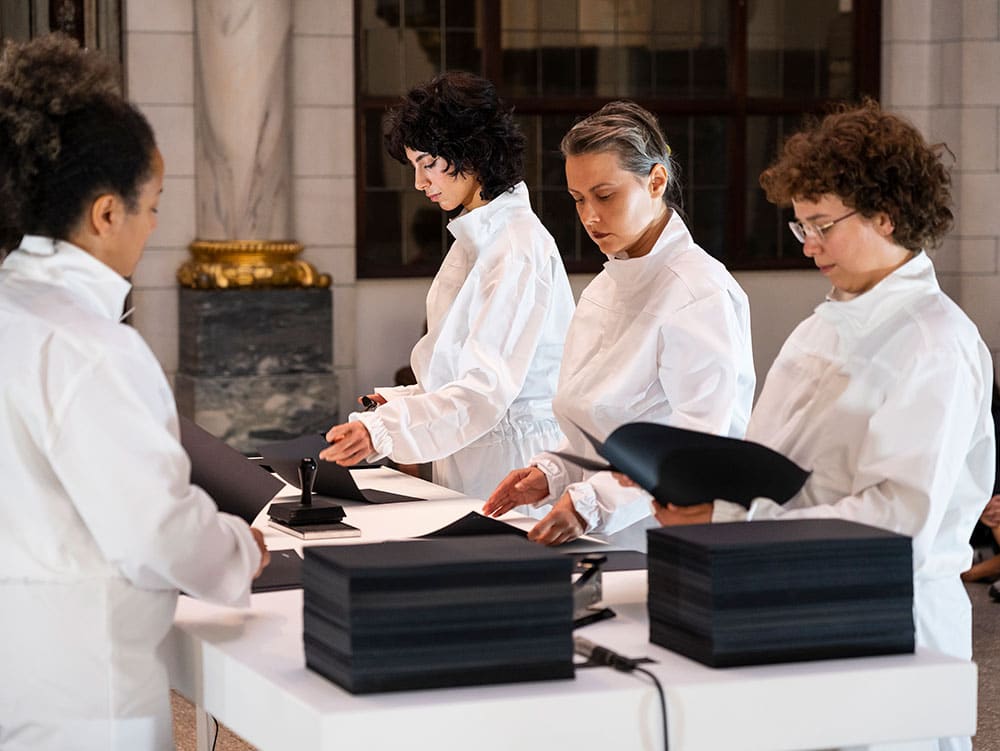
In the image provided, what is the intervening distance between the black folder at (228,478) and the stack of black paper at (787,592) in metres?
0.87

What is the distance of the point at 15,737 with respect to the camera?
1.98m

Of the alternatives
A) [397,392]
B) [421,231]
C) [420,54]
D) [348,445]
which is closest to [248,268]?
[421,231]

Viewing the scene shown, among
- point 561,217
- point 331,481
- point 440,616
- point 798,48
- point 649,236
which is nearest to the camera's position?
point 440,616

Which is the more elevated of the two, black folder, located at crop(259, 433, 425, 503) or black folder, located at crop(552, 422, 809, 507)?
black folder, located at crop(552, 422, 809, 507)

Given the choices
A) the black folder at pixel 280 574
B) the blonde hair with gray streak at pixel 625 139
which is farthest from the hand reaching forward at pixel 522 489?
the blonde hair with gray streak at pixel 625 139

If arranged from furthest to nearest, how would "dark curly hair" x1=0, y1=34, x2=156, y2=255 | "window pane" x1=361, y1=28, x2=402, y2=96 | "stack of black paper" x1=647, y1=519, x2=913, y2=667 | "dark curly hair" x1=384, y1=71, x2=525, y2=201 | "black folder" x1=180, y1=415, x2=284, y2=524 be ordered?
"window pane" x1=361, y1=28, x2=402, y2=96, "dark curly hair" x1=384, y1=71, x2=525, y2=201, "black folder" x1=180, y1=415, x2=284, y2=524, "dark curly hair" x1=0, y1=34, x2=156, y2=255, "stack of black paper" x1=647, y1=519, x2=913, y2=667

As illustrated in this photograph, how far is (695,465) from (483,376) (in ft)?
4.66

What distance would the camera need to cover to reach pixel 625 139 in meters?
3.00

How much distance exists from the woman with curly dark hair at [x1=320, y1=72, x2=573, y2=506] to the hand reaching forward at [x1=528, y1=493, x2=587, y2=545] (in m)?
0.69

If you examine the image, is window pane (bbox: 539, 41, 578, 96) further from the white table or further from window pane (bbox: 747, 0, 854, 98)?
the white table

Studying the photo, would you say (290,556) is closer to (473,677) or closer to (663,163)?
(473,677)

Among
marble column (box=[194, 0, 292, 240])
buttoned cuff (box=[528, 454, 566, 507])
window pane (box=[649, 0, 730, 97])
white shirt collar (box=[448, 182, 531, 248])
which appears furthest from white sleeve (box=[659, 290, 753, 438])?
window pane (box=[649, 0, 730, 97])

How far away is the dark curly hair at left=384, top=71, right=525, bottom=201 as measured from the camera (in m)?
3.54

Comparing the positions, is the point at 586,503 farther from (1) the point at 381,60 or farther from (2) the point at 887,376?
(1) the point at 381,60
